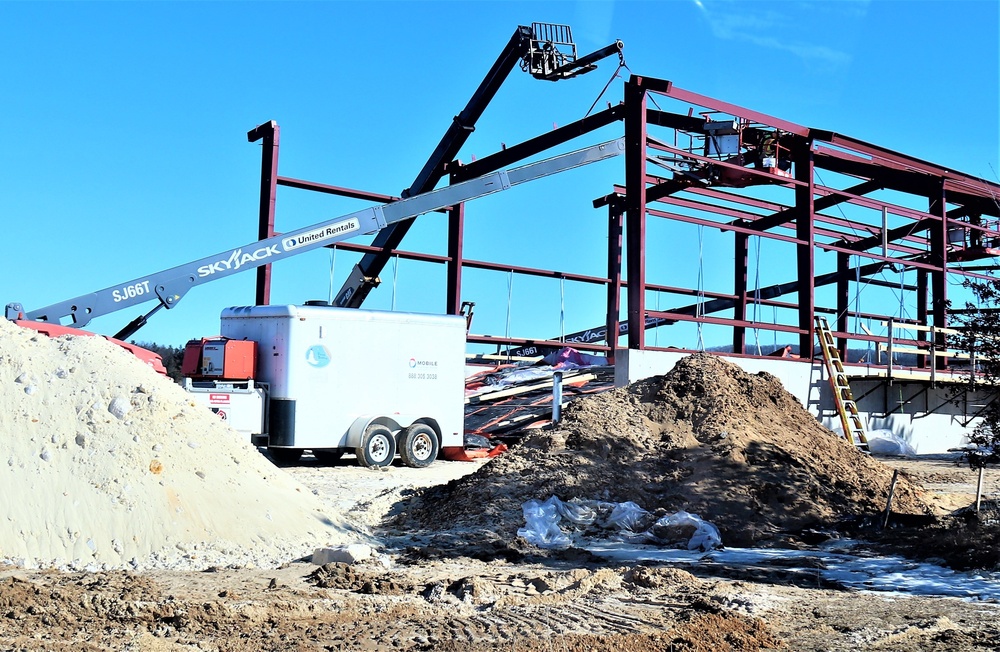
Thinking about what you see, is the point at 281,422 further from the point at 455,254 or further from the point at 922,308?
the point at 922,308

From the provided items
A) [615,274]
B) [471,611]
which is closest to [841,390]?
[615,274]

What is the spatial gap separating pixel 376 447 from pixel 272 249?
4.37m

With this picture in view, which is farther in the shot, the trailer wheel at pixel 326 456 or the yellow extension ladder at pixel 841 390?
the yellow extension ladder at pixel 841 390

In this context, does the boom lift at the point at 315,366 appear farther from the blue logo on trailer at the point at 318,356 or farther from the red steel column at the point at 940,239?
the red steel column at the point at 940,239

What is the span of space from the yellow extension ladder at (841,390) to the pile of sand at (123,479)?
45.4ft

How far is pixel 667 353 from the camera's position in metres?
19.5

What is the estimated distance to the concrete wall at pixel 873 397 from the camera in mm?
19234

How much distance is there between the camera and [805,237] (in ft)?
75.7

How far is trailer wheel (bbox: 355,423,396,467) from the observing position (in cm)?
1689

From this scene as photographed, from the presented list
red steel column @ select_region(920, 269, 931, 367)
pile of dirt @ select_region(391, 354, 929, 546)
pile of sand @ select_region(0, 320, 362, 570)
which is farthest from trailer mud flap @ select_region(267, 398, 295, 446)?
red steel column @ select_region(920, 269, 931, 367)

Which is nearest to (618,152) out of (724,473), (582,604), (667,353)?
(667,353)

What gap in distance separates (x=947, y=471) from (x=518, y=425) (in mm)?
8716

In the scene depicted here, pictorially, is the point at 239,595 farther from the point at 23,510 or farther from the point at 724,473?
the point at 724,473

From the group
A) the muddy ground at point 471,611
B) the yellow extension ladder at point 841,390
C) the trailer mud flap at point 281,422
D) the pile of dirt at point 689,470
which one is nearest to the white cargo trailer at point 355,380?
the trailer mud flap at point 281,422
